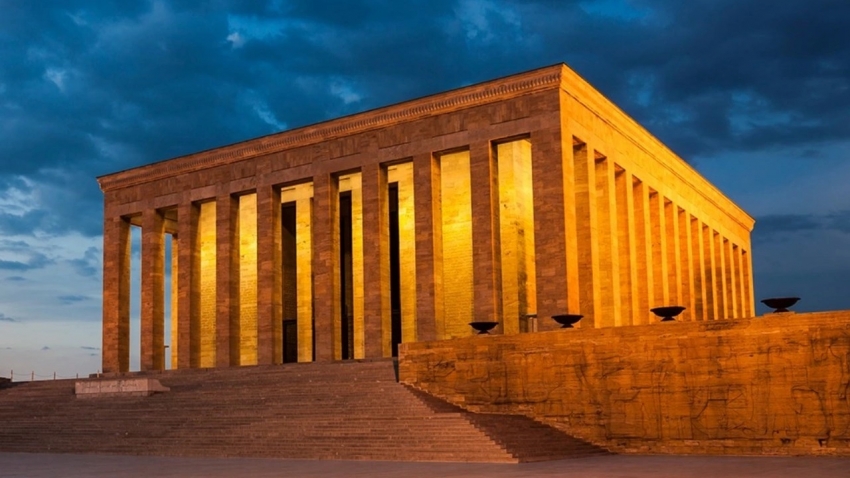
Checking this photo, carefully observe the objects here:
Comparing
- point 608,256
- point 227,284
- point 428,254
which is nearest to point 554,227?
point 608,256

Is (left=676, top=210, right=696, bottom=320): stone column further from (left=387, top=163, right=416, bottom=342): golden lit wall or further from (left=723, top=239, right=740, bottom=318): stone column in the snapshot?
(left=387, top=163, right=416, bottom=342): golden lit wall

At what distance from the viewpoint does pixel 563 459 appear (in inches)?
715

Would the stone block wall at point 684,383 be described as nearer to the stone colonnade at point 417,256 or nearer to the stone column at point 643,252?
the stone colonnade at point 417,256

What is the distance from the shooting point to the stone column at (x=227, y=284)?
32406 millimetres

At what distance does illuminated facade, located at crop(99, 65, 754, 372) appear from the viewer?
27234 mm

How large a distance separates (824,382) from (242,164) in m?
21.2

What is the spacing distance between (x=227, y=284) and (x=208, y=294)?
3.66 metres

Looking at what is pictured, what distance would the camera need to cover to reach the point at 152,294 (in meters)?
34.8

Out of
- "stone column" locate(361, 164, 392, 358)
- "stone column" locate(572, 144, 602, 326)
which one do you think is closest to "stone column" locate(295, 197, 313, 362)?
"stone column" locate(361, 164, 392, 358)

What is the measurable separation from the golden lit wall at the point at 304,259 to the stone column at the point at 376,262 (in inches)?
178

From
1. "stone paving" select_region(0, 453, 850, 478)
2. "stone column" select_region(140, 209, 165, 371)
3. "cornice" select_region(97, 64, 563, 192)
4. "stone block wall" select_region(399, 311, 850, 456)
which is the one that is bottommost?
"stone paving" select_region(0, 453, 850, 478)

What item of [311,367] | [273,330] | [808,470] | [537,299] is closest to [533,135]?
[537,299]

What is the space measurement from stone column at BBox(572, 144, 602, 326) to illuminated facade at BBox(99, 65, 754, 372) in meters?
0.05

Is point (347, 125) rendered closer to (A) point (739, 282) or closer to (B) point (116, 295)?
(B) point (116, 295)
